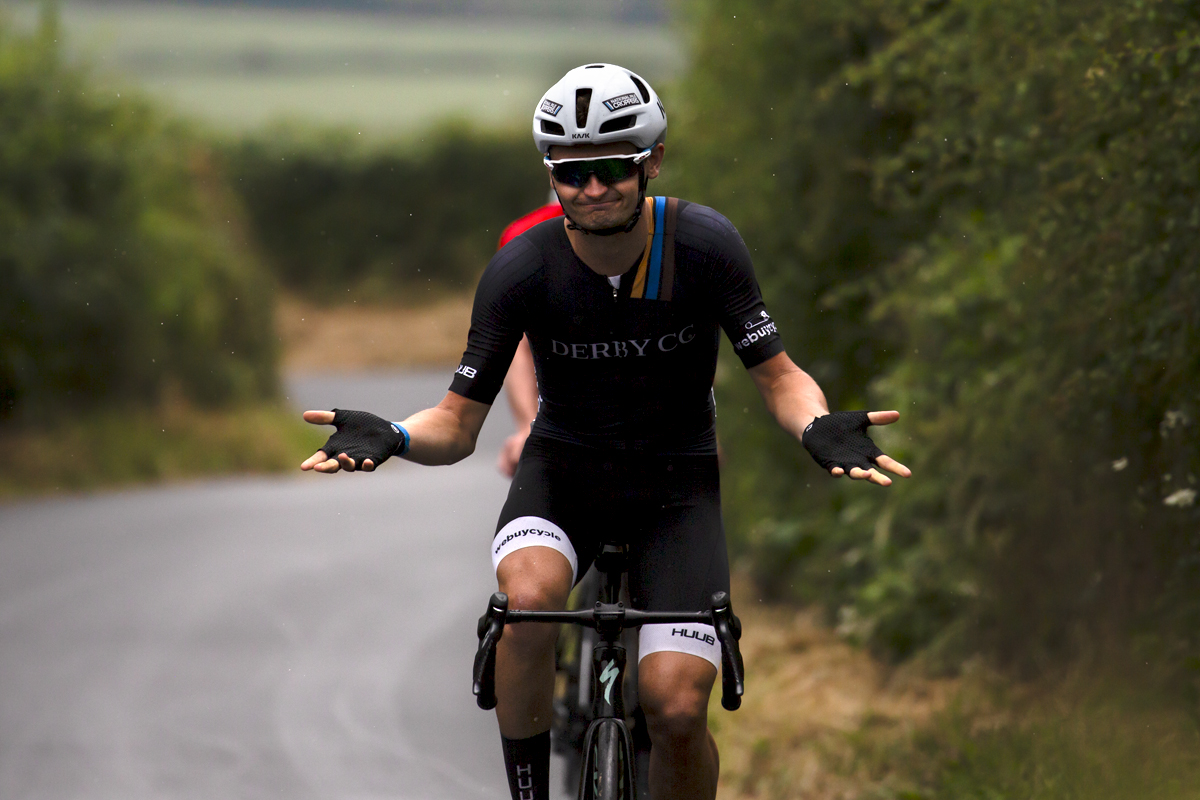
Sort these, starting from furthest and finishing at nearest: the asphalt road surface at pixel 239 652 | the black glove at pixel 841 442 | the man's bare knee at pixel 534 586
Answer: the asphalt road surface at pixel 239 652
the man's bare knee at pixel 534 586
the black glove at pixel 841 442

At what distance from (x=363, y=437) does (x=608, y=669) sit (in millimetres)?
938

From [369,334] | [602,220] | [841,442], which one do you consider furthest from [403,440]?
[369,334]

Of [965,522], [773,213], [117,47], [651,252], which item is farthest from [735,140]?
[117,47]

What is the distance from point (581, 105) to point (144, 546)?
1210cm

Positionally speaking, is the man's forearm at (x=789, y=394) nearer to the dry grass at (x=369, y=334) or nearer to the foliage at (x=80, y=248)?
the foliage at (x=80, y=248)

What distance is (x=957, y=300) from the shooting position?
751 centimetres

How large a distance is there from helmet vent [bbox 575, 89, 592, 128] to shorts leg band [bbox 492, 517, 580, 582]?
1.17 metres

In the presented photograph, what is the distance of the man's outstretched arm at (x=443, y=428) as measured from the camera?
4297mm

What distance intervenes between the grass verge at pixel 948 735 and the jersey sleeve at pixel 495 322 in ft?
8.58

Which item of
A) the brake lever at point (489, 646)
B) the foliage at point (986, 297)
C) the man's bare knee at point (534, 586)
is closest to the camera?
the brake lever at point (489, 646)

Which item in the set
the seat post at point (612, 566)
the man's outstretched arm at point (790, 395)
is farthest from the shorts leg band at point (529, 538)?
the man's outstretched arm at point (790, 395)

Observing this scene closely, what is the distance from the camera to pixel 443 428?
4.45 meters

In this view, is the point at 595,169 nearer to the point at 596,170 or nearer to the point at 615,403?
the point at 596,170

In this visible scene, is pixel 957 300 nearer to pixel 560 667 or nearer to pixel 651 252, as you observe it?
pixel 560 667
